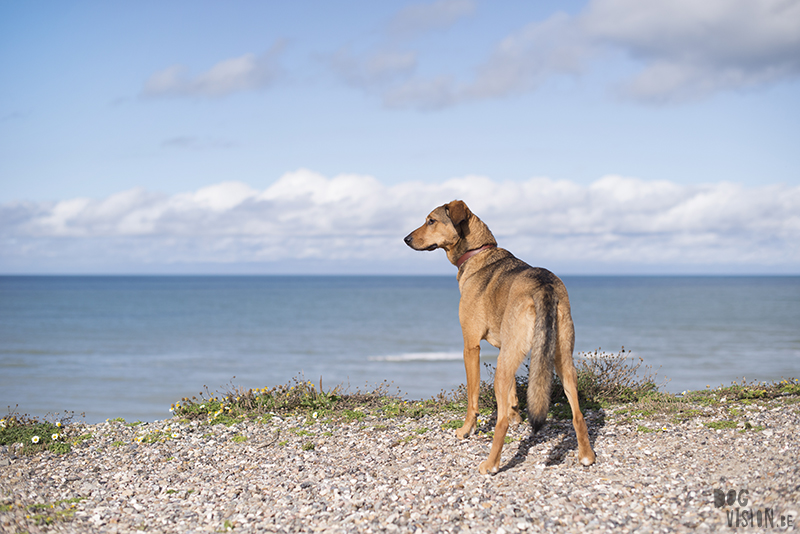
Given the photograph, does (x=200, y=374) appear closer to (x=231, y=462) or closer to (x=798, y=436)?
(x=231, y=462)

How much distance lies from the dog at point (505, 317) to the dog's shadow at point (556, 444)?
1.14ft

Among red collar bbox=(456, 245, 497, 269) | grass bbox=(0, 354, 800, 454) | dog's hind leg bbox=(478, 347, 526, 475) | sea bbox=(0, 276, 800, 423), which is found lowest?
sea bbox=(0, 276, 800, 423)

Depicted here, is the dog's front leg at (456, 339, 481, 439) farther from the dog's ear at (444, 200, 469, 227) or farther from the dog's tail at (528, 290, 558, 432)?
the dog's ear at (444, 200, 469, 227)

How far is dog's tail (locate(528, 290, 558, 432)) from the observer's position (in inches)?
201

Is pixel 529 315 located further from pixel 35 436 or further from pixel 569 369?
pixel 35 436

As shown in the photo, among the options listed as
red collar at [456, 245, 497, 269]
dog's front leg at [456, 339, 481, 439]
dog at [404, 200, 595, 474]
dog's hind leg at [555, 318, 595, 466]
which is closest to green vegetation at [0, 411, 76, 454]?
dog's front leg at [456, 339, 481, 439]

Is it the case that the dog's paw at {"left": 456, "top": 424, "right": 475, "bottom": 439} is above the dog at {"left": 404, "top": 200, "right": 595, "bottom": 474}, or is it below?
below

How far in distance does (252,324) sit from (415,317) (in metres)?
13.7

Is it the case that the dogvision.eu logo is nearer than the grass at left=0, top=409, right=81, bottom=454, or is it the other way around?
the dogvision.eu logo

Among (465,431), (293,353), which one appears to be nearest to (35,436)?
(465,431)


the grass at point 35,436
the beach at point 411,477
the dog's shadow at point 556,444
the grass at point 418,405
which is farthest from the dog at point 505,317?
the grass at point 35,436

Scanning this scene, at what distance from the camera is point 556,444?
20.9 feet

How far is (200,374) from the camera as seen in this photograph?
21328mm

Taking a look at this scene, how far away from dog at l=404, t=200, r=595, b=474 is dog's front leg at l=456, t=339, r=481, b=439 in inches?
0.5
